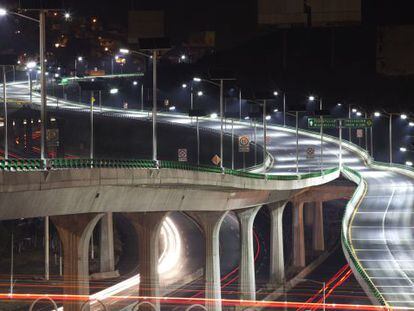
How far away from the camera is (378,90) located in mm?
182375

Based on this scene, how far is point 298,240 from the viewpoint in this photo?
111m

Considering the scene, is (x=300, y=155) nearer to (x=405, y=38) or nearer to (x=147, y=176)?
(x=405, y=38)

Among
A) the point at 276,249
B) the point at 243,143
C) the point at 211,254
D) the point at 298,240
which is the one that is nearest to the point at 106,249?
the point at 211,254

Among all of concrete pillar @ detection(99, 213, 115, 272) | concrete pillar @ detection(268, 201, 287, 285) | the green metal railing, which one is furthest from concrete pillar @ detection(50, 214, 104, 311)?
concrete pillar @ detection(268, 201, 287, 285)

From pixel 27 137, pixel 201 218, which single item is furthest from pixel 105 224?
pixel 27 137

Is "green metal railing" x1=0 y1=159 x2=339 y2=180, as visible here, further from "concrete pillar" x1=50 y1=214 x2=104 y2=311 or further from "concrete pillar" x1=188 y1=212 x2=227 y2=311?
"concrete pillar" x1=188 y1=212 x2=227 y2=311

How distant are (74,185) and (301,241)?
6774cm

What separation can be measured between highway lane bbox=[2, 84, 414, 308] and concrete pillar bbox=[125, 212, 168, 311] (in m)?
14.6

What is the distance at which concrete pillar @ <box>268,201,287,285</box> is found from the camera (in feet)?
317

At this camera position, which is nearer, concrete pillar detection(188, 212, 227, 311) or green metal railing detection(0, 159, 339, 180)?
green metal railing detection(0, 159, 339, 180)

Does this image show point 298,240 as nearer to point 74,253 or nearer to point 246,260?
point 246,260

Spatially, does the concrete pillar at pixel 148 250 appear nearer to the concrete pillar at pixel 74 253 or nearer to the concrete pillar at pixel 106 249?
the concrete pillar at pixel 74 253

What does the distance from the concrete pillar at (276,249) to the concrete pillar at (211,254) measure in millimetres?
18261

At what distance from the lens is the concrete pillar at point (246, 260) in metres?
83.4
